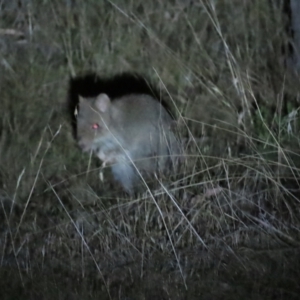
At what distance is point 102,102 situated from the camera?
6988 millimetres

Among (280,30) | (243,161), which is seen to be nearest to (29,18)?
(280,30)

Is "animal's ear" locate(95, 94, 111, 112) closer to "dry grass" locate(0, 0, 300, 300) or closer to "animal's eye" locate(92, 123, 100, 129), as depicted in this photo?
"animal's eye" locate(92, 123, 100, 129)

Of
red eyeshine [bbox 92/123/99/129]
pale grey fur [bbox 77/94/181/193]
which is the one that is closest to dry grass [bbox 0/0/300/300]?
pale grey fur [bbox 77/94/181/193]

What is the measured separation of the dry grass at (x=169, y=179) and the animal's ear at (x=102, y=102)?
41 centimetres

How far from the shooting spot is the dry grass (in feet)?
18.1

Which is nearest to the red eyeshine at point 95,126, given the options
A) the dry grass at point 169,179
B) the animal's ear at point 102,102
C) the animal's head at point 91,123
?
the animal's head at point 91,123

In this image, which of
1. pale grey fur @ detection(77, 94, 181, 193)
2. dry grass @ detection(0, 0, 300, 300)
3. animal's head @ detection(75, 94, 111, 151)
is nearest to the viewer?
dry grass @ detection(0, 0, 300, 300)

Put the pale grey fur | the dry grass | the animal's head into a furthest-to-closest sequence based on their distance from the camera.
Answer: the animal's head, the pale grey fur, the dry grass

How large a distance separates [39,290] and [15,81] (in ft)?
8.11

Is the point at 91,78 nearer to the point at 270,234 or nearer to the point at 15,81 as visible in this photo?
the point at 15,81

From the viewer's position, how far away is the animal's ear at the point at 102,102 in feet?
22.9

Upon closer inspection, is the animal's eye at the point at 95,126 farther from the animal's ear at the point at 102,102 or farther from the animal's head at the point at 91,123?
Result: the animal's ear at the point at 102,102

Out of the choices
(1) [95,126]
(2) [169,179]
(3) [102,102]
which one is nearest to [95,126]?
(1) [95,126]

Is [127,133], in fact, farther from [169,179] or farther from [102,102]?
[169,179]
